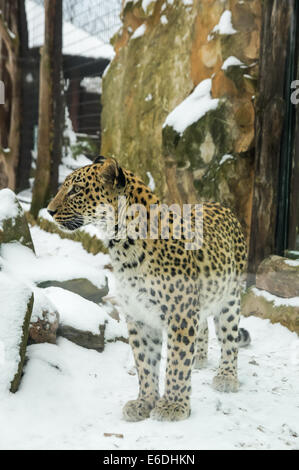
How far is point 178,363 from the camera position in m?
2.89

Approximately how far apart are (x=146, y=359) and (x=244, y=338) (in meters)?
1.47

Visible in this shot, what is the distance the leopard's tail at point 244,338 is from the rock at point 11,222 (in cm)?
220

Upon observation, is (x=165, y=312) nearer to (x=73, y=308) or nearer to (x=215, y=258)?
(x=215, y=258)

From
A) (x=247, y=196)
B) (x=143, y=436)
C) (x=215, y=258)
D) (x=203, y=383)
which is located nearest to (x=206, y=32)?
(x=247, y=196)

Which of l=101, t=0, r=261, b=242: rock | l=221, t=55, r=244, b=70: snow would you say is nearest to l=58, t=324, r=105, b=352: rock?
l=101, t=0, r=261, b=242: rock

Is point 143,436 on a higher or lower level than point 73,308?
lower

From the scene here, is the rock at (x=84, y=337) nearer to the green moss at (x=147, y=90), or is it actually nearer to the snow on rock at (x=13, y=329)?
the snow on rock at (x=13, y=329)

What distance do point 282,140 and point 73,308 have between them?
2526 millimetres

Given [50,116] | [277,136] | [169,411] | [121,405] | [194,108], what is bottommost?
[121,405]

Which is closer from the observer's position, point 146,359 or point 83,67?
point 146,359

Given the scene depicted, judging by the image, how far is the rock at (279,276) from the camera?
479 centimetres

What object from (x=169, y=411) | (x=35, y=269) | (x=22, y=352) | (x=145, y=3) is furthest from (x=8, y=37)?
(x=169, y=411)

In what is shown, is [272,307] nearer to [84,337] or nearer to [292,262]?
[292,262]

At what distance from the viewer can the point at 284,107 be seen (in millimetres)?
5062
